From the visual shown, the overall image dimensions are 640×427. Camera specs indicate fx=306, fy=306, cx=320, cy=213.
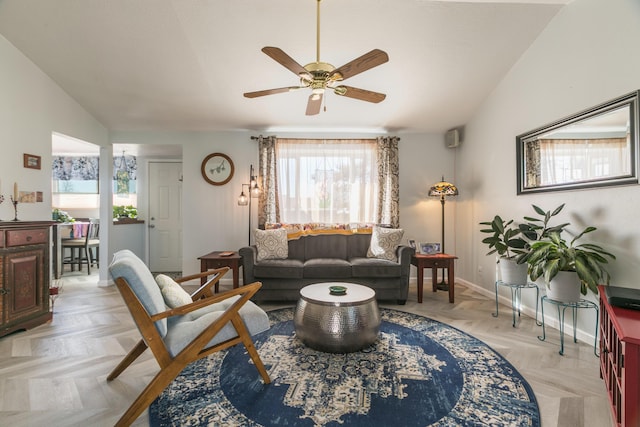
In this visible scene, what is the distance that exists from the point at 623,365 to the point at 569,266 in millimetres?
1484

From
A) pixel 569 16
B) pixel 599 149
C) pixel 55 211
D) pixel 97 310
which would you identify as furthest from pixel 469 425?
pixel 55 211

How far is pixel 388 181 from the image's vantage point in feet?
15.4

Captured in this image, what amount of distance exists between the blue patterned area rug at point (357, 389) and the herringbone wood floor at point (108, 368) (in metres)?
0.17

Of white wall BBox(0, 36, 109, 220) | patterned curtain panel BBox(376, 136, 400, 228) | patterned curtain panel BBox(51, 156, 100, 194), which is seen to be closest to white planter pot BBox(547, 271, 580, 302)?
patterned curtain panel BBox(376, 136, 400, 228)

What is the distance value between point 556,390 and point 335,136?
12.9 ft

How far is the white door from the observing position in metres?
5.75

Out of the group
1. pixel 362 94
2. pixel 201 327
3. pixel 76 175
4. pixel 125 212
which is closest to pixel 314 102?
pixel 362 94

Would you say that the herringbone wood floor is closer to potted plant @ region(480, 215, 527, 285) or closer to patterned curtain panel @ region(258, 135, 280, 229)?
potted plant @ region(480, 215, 527, 285)

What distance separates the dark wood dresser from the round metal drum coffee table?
2.53m

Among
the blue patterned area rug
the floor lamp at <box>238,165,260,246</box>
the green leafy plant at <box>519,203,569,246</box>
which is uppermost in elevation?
the floor lamp at <box>238,165,260,246</box>

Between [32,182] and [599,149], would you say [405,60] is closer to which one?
[599,149]

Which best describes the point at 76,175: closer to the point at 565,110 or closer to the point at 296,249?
the point at 296,249

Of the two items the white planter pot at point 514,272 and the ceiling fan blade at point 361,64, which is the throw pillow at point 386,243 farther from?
the ceiling fan blade at point 361,64

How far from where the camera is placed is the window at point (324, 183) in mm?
4723
